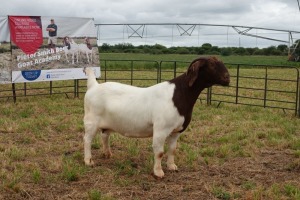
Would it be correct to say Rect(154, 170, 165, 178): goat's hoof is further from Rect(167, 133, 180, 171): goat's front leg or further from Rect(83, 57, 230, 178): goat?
Rect(167, 133, 180, 171): goat's front leg

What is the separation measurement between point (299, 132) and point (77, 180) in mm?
5352

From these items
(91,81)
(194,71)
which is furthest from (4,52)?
(194,71)

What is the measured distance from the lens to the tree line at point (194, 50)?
6819 centimetres

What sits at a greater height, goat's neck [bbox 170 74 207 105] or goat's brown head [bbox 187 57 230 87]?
goat's brown head [bbox 187 57 230 87]

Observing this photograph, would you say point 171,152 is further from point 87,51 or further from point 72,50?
point 87,51

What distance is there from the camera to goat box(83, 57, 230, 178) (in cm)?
551

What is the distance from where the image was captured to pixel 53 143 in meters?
7.52

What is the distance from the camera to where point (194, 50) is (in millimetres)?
71562

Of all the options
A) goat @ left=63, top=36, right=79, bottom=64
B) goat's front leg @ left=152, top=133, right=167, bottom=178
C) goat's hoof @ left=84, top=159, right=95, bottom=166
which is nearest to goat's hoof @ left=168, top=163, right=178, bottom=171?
goat's front leg @ left=152, top=133, right=167, bottom=178

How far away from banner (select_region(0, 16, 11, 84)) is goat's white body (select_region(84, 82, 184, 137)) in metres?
6.02

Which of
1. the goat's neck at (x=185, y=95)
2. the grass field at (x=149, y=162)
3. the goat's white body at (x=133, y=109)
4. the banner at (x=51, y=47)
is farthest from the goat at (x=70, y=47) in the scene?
the goat's neck at (x=185, y=95)

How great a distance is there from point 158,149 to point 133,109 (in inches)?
27.1

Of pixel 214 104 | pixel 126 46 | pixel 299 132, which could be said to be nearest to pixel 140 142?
pixel 299 132

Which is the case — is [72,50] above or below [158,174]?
above
